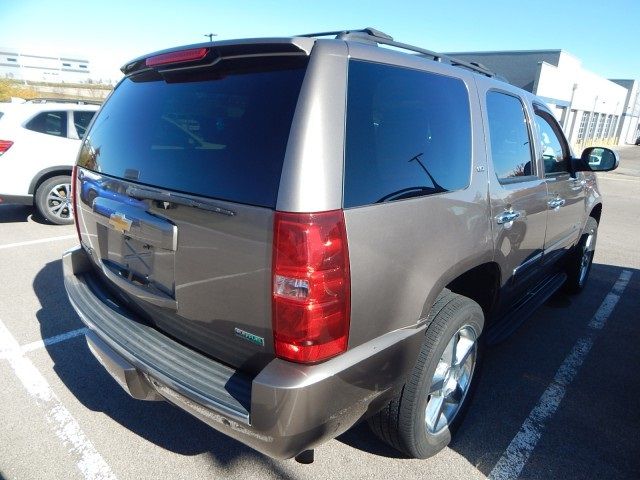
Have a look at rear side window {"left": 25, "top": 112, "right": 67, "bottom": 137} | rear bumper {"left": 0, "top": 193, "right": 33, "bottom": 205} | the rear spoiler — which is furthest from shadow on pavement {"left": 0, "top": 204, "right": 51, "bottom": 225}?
the rear spoiler

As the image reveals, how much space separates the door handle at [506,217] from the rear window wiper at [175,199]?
1.59 m

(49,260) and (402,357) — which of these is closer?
(402,357)

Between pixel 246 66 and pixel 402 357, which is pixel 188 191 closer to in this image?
pixel 246 66

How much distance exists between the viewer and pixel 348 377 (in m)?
1.60

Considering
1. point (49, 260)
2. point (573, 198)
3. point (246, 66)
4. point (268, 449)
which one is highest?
point (246, 66)

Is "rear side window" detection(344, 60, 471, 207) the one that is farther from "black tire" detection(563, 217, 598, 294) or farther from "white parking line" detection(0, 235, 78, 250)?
"white parking line" detection(0, 235, 78, 250)

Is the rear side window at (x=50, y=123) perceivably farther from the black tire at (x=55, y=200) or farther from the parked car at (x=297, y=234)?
the parked car at (x=297, y=234)

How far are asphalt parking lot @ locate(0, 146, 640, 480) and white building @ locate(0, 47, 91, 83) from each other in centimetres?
6151

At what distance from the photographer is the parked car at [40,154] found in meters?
5.85

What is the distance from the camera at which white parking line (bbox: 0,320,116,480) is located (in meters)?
2.16

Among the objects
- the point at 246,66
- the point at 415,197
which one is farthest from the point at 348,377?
the point at 246,66

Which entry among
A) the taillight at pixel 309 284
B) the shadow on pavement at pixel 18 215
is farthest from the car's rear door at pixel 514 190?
the shadow on pavement at pixel 18 215

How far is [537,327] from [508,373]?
3.24 ft

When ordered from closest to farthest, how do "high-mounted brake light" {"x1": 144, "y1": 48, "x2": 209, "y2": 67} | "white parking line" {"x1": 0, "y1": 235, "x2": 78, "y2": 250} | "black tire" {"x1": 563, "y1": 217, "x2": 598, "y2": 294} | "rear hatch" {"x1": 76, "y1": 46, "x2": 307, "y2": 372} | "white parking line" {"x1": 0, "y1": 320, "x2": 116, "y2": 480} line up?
"rear hatch" {"x1": 76, "y1": 46, "x2": 307, "y2": 372} → "high-mounted brake light" {"x1": 144, "y1": 48, "x2": 209, "y2": 67} → "white parking line" {"x1": 0, "y1": 320, "x2": 116, "y2": 480} → "black tire" {"x1": 563, "y1": 217, "x2": 598, "y2": 294} → "white parking line" {"x1": 0, "y1": 235, "x2": 78, "y2": 250}
